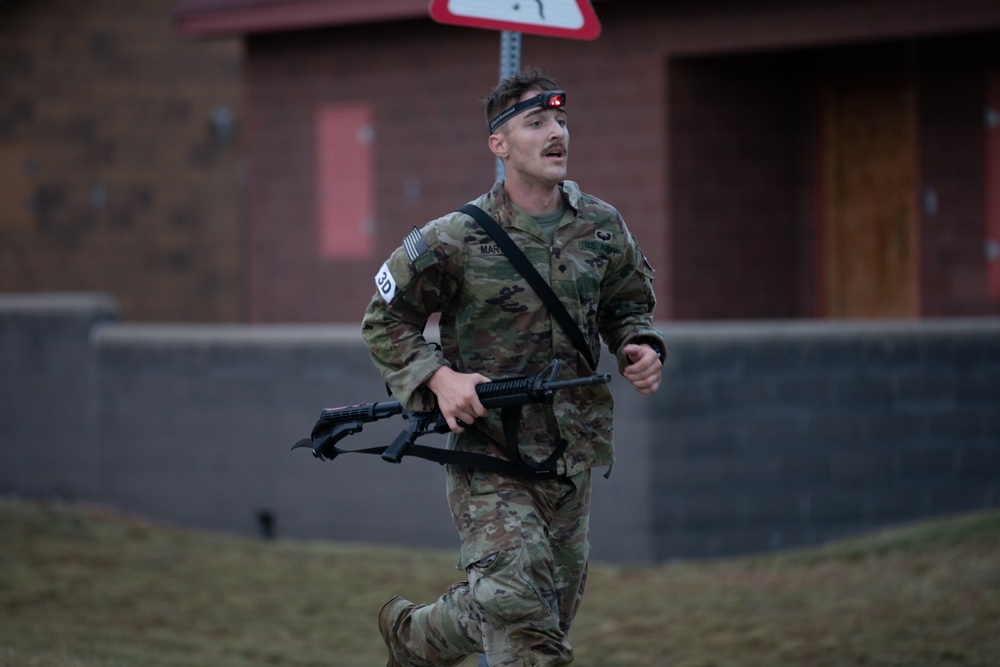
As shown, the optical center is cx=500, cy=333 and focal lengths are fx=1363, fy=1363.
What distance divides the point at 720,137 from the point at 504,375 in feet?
25.1

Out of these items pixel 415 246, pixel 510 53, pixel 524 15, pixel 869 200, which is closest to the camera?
pixel 415 246

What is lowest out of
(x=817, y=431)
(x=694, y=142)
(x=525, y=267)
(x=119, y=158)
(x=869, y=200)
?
(x=817, y=431)

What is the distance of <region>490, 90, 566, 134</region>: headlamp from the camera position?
4148mm

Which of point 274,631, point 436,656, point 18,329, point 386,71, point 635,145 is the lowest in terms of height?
point 274,631

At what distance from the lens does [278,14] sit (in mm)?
12562

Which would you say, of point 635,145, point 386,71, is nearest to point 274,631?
point 635,145

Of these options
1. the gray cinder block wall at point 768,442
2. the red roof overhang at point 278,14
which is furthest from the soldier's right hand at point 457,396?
the red roof overhang at point 278,14

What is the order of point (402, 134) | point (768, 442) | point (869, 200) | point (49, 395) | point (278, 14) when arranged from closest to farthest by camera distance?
1. point (768, 442)
2. point (49, 395)
3. point (869, 200)
4. point (278, 14)
5. point (402, 134)

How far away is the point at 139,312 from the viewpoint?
19.1m

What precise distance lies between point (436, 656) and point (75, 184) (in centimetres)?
1568

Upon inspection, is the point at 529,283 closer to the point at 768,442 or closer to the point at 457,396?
the point at 457,396

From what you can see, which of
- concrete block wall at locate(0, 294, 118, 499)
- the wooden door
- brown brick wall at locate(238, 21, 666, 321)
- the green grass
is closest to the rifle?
the green grass

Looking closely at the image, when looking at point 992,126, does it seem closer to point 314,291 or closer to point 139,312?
point 314,291

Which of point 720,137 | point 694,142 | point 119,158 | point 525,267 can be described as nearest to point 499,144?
point 525,267
